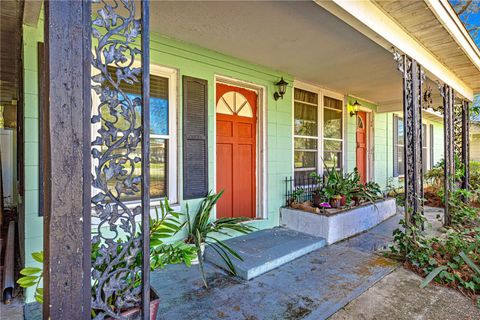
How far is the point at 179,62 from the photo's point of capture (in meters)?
2.95

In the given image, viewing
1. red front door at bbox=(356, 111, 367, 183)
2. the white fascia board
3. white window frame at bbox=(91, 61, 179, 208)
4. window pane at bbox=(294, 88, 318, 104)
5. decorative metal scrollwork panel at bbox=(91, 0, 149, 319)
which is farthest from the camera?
red front door at bbox=(356, 111, 367, 183)

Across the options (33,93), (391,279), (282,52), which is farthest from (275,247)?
(33,93)

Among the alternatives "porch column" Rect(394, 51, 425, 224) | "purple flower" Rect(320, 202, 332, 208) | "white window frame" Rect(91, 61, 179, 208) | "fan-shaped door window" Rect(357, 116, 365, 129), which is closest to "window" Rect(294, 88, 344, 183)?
"purple flower" Rect(320, 202, 332, 208)

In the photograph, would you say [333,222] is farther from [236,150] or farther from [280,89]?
[280,89]

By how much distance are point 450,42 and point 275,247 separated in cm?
321

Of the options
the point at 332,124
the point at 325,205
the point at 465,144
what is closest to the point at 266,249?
the point at 325,205

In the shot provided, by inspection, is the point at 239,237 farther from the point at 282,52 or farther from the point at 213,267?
the point at 282,52

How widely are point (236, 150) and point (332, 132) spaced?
100 inches

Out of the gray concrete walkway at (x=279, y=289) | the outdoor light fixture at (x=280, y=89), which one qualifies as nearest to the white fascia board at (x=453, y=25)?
the outdoor light fixture at (x=280, y=89)

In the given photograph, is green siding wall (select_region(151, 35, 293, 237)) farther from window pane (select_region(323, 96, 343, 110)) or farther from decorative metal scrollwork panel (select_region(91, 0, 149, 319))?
decorative metal scrollwork panel (select_region(91, 0, 149, 319))

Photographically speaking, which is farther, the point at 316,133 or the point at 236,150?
the point at 316,133

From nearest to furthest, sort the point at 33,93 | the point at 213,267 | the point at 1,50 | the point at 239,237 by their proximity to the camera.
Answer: the point at 33,93, the point at 1,50, the point at 213,267, the point at 239,237

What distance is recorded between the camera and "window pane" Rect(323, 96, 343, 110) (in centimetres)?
510

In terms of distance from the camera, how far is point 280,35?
2.79 m
